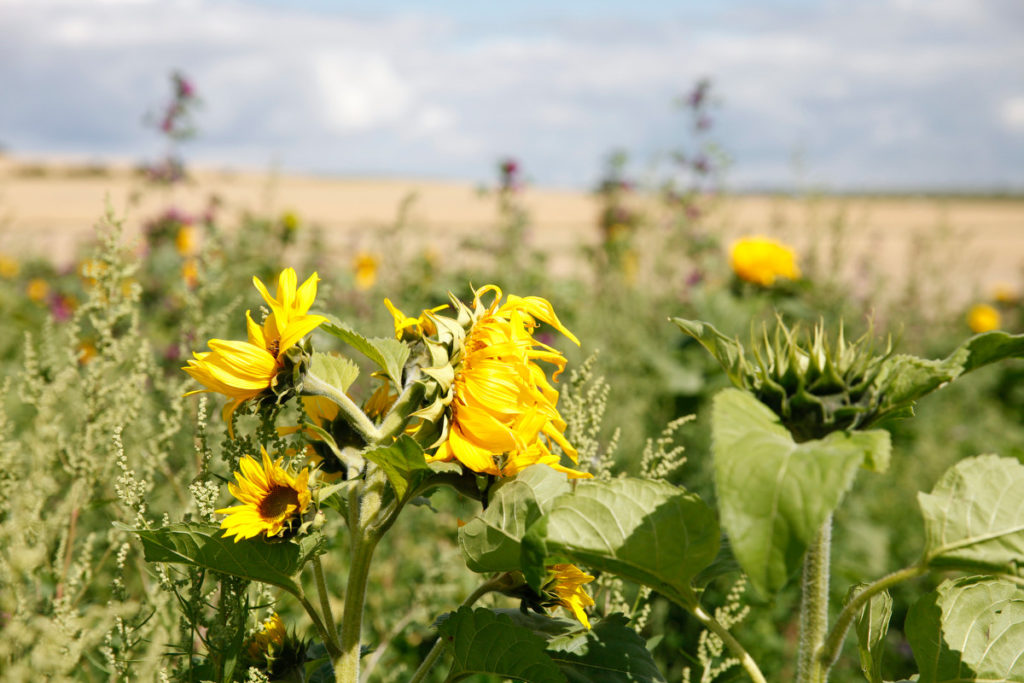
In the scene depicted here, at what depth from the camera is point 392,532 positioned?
302cm

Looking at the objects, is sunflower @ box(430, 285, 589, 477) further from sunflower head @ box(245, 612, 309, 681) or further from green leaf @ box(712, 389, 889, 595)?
sunflower head @ box(245, 612, 309, 681)

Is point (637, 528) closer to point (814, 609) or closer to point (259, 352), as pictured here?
point (814, 609)

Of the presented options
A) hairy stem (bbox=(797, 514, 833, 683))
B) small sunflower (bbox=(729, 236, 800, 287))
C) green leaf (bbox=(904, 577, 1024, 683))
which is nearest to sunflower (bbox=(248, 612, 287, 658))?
hairy stem (bbox=(797, 514, 833, 683))

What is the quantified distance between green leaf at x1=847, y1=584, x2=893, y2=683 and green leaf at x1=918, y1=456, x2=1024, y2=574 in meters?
0.14

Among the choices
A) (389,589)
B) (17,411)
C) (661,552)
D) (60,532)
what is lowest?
(389,589)

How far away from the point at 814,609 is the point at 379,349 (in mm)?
610

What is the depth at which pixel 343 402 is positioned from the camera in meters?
1.01

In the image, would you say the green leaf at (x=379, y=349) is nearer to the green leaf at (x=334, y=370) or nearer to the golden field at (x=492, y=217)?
the green leaf at (x=334, y=370)

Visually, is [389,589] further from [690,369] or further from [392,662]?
[690,369]

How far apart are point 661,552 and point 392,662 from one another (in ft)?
4.29

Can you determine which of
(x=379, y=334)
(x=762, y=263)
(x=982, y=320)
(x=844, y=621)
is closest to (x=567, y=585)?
(x=844, y=621)

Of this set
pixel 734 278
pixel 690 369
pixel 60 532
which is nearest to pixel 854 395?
pixel 60 532

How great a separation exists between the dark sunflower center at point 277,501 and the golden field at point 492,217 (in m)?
0.91

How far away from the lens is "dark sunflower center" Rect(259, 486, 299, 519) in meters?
0.97
